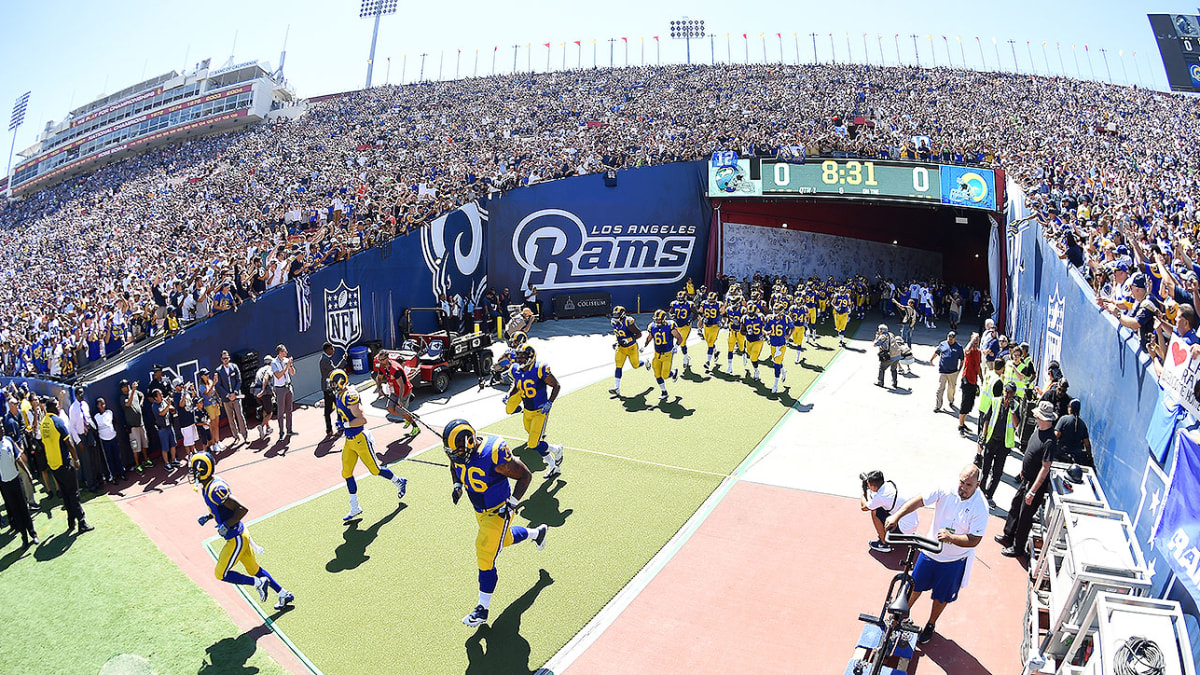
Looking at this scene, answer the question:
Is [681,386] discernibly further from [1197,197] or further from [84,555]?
→ [1197,197]

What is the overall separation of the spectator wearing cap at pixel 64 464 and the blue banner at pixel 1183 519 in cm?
1201

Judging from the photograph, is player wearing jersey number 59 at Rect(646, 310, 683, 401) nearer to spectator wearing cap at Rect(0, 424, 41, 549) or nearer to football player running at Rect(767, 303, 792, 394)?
football player running at Rect(767, 303, 792, 394)

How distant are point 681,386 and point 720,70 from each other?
43.4 meters

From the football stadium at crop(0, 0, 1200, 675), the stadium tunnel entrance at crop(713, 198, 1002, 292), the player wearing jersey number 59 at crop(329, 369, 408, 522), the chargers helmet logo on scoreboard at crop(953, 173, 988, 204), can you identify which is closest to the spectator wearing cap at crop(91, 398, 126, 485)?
the football stadium at crop(0, 0, 1200, 675)

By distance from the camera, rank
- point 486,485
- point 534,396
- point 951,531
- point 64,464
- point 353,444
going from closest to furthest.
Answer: point 951,531
point 486,485
point 64,464
point 353,444
point 534,396

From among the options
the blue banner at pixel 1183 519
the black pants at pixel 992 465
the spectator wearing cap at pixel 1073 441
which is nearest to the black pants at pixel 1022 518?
the spectator wearing cap at pixel 1073 441

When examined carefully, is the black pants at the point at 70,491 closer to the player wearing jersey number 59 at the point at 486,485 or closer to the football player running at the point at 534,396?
the football player running at the point at 534,396

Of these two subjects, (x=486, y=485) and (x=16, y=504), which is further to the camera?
(x=16, y=504)

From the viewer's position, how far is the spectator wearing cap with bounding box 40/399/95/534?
8922 millimetres

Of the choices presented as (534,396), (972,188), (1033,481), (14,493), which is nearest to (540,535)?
(534,396)

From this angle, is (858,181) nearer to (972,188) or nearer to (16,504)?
(972,188)

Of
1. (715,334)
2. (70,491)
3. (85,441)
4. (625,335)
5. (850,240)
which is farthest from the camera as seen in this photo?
(850,240)

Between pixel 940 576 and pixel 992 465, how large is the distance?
13.3ft

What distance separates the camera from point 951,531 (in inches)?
227
